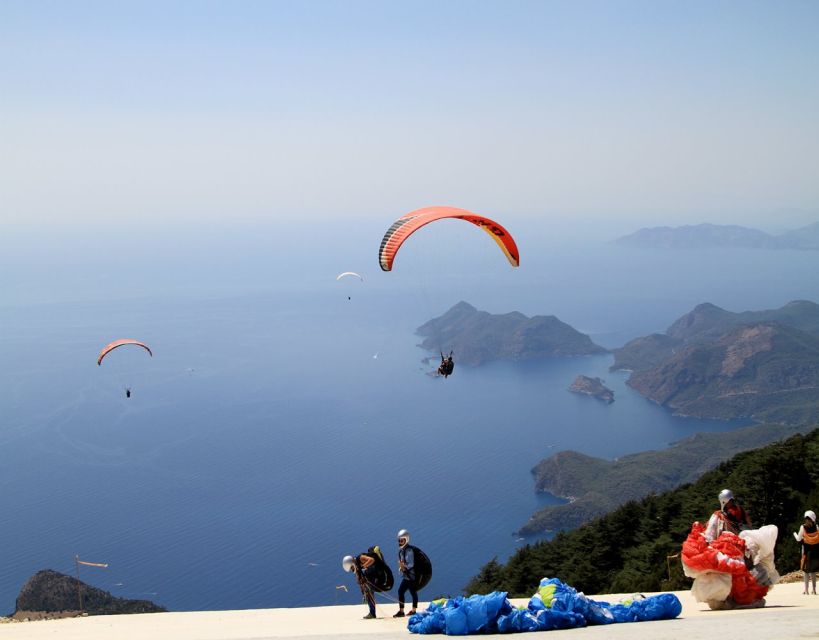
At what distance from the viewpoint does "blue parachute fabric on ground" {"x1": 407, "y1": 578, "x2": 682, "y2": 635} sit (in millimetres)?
9219

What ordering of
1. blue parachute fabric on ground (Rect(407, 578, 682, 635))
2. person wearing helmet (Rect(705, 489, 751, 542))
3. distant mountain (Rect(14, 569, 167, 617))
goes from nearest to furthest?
blue parachute fabric on ground (Rect(407, 578, 682, 635))
person wearing helmet (Rect(705, 489, 751, 542))
distant mountain (Rect(14, 569, 167, 617))

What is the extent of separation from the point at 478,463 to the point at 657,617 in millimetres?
121852

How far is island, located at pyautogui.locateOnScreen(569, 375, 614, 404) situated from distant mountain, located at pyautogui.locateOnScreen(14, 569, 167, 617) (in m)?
134

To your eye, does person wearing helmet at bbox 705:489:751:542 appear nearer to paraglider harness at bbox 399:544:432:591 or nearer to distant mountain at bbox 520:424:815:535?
paraglider harness at bbox 399:544:432:591

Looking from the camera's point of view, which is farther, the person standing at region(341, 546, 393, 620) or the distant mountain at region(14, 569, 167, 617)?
the distant mountain at region(14, 569, 167, 617)

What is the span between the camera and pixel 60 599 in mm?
50969

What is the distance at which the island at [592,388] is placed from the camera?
171125mm

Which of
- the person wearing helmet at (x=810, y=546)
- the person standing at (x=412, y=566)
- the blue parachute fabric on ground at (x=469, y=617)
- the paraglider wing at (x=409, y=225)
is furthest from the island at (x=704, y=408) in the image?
the blue parachute fabric on ground at (x=469, y=617)

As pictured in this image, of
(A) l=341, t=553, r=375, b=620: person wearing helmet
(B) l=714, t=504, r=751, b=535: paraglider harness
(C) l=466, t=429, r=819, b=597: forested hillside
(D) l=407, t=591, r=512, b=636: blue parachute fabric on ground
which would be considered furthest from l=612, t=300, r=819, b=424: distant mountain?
(D) l=407, t=591, r=512, b=636: blue parachute fabric on ground

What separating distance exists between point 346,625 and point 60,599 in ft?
157

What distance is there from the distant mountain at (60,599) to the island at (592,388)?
440 ft

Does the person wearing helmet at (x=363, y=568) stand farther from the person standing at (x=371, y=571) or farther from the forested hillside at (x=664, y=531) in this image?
the forested hillside at (x=664, y=531)

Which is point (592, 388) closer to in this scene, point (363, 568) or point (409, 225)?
point (409, 225)

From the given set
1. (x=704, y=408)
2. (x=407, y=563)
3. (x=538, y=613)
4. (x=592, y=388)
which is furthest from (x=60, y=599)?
(x=592, y=388)
